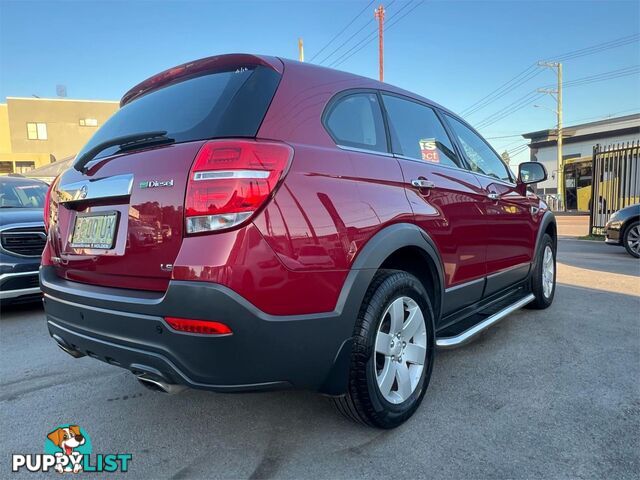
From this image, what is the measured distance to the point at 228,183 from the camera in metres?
1.68

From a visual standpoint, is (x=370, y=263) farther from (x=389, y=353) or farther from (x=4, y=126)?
(x=4, y=126)

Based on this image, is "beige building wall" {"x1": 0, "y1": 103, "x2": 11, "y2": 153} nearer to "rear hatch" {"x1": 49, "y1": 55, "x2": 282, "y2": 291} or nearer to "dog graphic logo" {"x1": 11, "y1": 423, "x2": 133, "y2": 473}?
"rear hatch" {"x1": 49, "y1": 55, "x2": 282, "y2": 291}

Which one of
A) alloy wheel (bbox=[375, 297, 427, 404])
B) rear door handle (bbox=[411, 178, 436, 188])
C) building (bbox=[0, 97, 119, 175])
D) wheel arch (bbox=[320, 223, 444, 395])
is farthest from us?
building (bbox=[0, 97, 119, 175])

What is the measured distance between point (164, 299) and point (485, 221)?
240cm

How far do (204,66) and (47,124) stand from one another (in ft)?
126

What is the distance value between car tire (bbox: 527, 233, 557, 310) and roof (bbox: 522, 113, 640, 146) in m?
35.3

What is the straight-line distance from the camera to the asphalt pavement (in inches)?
78.6

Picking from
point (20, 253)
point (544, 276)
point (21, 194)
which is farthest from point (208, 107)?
point (21, 194)

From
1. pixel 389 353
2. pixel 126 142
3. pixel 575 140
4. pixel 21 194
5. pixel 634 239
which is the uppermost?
pixel 575 140

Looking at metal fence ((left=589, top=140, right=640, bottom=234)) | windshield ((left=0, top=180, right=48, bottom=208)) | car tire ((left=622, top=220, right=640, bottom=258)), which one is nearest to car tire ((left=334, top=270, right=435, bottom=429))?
windshield ((left=0, top=180, right=48, bottom=208))

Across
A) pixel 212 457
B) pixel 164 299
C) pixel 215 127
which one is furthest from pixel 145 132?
pixel 212 457

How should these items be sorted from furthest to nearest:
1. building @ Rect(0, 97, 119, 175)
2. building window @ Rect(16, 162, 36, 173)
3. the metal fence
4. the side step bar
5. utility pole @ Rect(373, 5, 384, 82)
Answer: building @ Rect(0, 97, 119, 175), building window @ Rect(16, 162, 36, 173), utility pole @ Rect(373, 5, 384, 82), the metal fence, the side step bar

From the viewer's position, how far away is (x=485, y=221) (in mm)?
3238

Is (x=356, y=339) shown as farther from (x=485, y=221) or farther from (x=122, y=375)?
(x=122, y=375)
